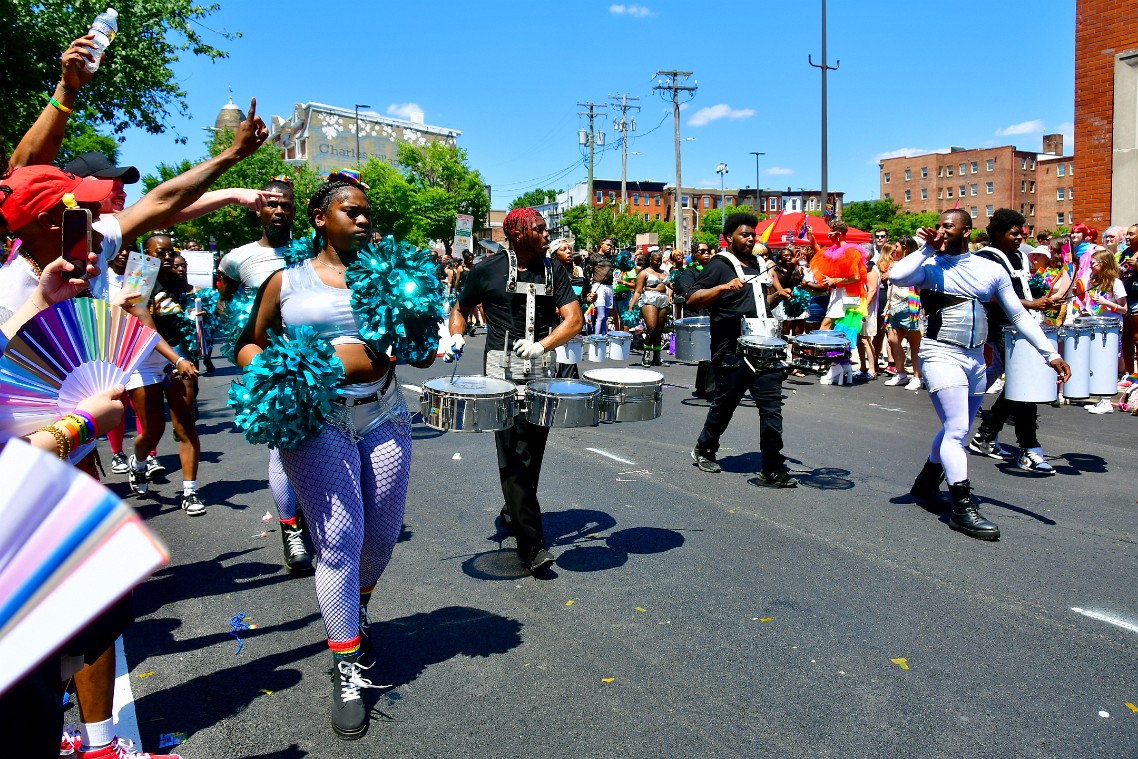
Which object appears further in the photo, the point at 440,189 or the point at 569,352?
the point at 440,189

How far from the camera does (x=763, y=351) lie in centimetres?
662

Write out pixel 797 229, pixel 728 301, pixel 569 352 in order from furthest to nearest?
pixel 797 229 → pixel 728 301 → pixel 569 352

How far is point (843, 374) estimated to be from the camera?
13.0m

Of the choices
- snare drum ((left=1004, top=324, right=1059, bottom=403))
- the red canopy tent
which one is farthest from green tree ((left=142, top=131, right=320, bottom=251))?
snare drum ((left=1004, top=324, right=1059, bottom=403))

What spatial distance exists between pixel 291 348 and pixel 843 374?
11171 mm

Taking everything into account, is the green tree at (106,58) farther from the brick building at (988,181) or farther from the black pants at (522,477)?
the brick building at (988,181)

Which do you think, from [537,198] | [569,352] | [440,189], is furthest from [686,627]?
[537,198]

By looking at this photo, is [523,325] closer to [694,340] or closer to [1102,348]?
[694,340]

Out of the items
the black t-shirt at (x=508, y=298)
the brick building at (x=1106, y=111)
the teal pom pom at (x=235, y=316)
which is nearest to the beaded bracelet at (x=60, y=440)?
the teal pom pom at (x=235, y=316)

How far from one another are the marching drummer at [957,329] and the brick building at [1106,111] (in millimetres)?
13378

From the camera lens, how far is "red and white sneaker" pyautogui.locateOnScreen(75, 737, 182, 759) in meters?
2.78

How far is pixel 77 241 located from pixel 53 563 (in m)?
1.38

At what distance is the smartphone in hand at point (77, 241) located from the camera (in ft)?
7.39

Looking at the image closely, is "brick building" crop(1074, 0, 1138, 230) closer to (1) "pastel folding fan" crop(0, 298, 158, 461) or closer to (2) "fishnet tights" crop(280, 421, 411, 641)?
(2) "fishnet tights" crop(280, 421, 411, 641)
